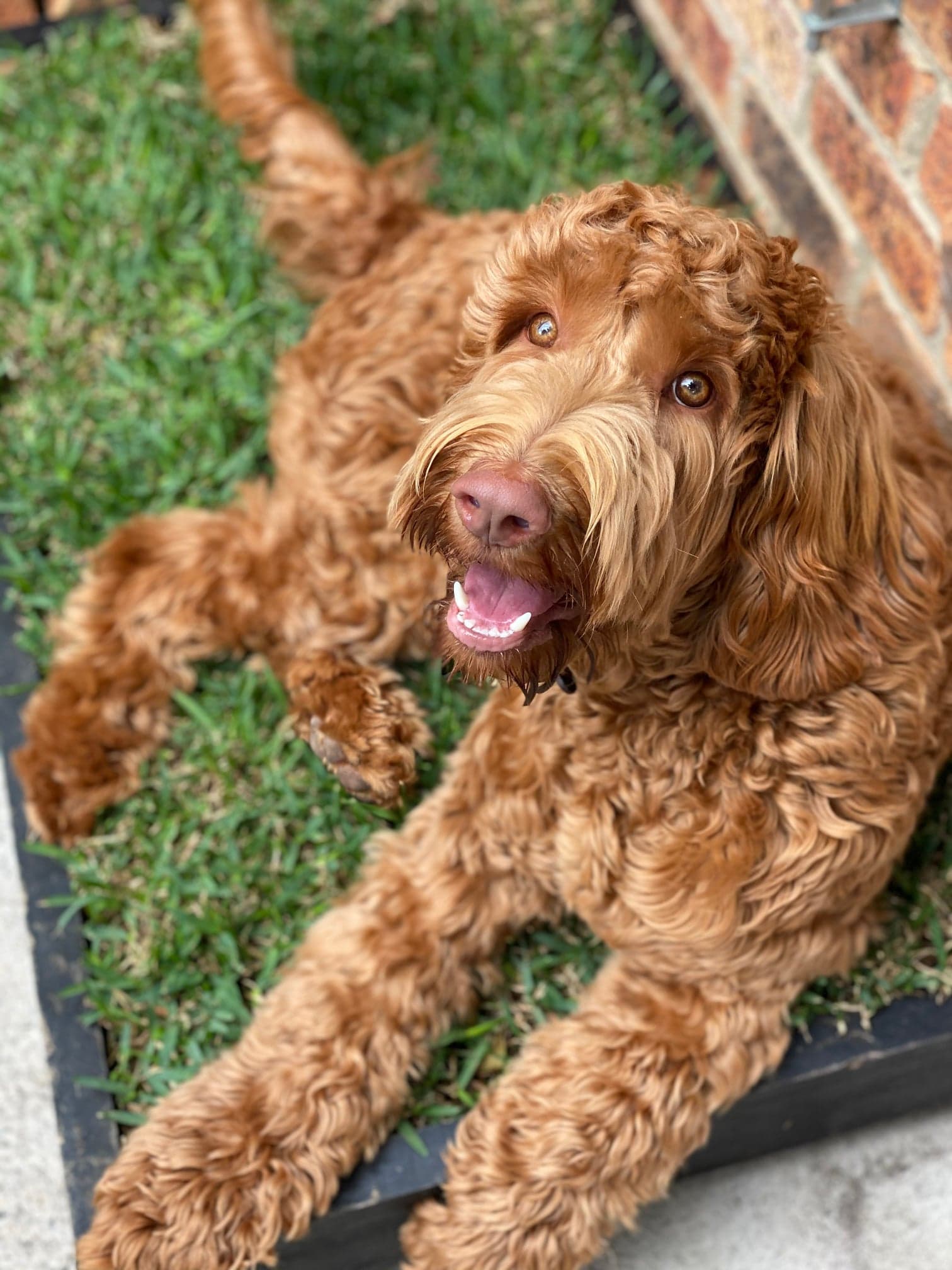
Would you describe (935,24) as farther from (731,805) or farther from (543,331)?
(731,805)

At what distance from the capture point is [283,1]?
14.2 feet

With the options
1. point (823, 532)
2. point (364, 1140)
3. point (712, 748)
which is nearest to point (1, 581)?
point (364, 1140)

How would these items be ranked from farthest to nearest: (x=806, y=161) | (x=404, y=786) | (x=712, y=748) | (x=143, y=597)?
(x=806, y=161), (x=143, y=597), (x=404, y=786), (x=712, y=748)

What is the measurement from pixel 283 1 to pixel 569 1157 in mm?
3565

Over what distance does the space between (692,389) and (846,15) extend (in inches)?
53.5

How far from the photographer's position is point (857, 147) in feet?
10.0

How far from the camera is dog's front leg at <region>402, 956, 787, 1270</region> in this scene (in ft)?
7.85

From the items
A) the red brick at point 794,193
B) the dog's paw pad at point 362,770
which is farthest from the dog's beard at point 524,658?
the red brick at point 794,193

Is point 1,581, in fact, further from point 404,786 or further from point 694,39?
point 694,39

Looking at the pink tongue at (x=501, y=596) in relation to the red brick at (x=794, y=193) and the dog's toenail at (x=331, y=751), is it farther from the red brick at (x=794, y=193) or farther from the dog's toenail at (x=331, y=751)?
the red brick at (x=794, y=193)

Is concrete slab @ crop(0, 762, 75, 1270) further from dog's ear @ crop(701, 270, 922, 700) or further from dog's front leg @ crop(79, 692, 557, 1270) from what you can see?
dog's ear @ crop(701, 270, 922, 700)

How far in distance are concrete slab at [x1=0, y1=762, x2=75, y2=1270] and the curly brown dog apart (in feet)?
1.01

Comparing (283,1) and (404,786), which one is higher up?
(283,1)

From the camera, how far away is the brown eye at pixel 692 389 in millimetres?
1866
